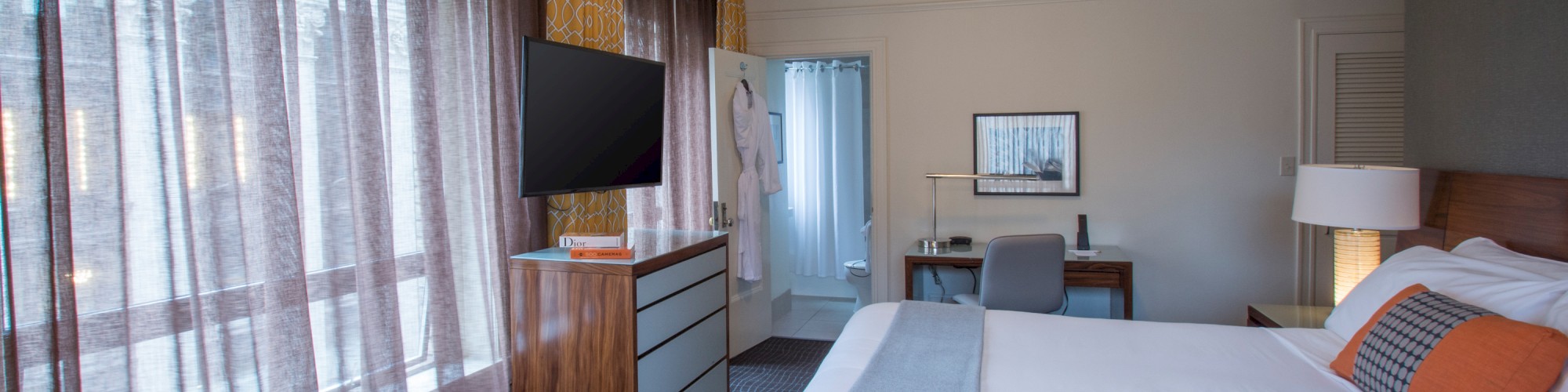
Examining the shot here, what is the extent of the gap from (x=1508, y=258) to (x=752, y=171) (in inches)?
109

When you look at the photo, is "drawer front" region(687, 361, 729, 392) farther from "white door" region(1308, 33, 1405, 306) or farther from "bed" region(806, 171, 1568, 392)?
"white door" region(1308, 33, 1405, 306)

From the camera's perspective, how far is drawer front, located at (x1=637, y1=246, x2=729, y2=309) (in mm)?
2518

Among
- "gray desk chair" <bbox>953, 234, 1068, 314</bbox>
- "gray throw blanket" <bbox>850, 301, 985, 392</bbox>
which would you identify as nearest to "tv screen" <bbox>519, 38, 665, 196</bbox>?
"gray throw blanket" <bbox>850, 301, 985, 392</bbox>

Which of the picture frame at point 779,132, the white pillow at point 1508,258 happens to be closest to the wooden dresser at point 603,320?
the white pillow at point 1508,258

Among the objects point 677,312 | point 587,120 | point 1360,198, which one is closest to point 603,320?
point 677,312

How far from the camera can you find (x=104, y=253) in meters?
1.66

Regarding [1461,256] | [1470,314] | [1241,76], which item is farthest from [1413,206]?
[1241,76]

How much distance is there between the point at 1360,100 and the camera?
3922 millimetres

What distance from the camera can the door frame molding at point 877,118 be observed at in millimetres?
4426

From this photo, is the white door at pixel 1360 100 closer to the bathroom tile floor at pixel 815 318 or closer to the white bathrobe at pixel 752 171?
the bathroom tile floor at pixel 815 318

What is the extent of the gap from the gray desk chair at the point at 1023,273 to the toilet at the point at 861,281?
171cm

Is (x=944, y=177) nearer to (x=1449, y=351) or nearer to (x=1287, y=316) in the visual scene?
(x=1287, y=316)

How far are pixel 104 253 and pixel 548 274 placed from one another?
1093mm

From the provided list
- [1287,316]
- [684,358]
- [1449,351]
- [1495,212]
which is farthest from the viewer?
[1287,316]
